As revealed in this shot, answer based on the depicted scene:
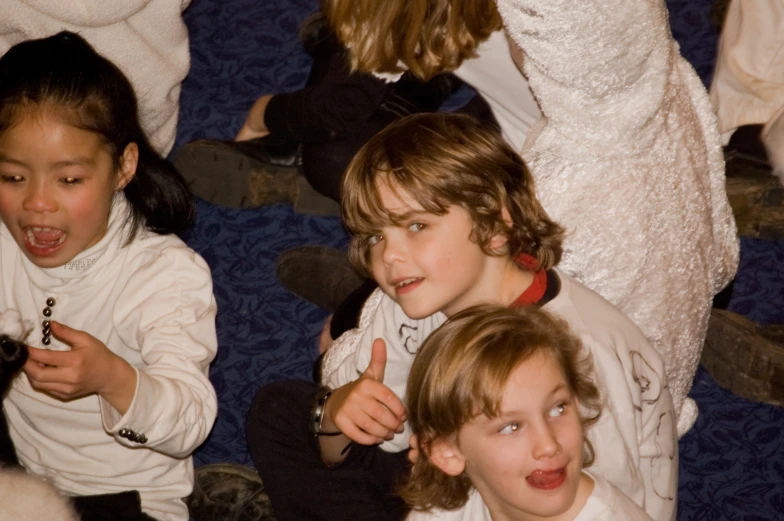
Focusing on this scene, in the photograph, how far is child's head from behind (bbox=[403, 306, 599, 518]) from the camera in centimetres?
121

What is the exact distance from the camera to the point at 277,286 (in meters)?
2.17

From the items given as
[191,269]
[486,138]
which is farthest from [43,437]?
[486,138]

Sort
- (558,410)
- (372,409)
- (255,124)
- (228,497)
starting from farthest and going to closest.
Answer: (255,124)
(228,497)
(372,409)
(558,410)

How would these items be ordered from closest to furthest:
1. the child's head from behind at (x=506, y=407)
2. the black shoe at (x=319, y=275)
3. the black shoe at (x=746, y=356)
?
the child's head from behind at (x=506, y=407)
the black shoe at (x=746, y=356)
the black shoe at (x=319, y=275)

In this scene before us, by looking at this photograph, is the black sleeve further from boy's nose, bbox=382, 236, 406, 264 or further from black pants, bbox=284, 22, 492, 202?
boy's nose, bbox=382, 236, 406, 264

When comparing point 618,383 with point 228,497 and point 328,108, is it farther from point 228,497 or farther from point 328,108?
point 328,108

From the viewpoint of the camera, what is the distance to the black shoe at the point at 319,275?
81.4 inches

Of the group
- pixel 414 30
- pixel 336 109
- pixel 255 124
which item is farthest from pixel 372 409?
pixel 255 124

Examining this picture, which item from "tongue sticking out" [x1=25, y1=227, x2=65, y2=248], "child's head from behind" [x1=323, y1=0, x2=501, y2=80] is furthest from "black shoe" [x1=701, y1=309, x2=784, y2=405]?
"tongue sticking out" [x1=25, y1=227, x2=65, y2=248]

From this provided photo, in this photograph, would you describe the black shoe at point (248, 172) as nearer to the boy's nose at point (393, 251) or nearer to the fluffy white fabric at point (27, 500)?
the boy's nose at point (393, 251)

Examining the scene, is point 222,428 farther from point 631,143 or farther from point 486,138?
point 631,143

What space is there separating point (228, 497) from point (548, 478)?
30.5 inches

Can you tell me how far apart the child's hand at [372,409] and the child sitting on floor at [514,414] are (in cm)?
4

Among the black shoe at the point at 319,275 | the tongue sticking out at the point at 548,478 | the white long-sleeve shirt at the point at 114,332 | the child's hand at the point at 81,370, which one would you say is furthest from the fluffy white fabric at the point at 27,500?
the black shoe at the point at 319,275
